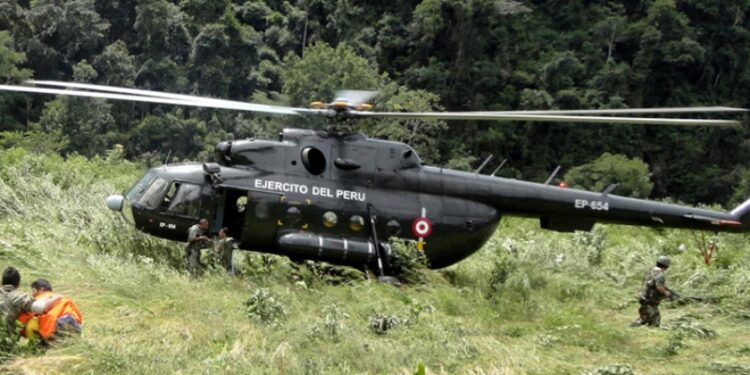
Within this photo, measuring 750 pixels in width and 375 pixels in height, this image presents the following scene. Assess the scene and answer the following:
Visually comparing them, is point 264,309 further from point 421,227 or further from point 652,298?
point 652,298

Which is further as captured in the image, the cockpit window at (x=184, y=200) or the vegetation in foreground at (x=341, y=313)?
the cockpit window at (x=184, y=200)

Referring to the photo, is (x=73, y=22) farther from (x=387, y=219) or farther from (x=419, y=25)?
(x=387, y=219)

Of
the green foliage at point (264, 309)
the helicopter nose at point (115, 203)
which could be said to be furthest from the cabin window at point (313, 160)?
the green foliage at point (264, 309)

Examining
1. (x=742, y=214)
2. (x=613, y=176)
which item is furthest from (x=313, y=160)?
(x=613, y=176)

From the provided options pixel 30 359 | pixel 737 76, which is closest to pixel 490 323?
pixel 30 359

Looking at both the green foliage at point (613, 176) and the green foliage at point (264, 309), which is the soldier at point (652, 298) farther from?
the green foliage at point (613, 176)

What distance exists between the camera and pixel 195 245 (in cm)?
1195

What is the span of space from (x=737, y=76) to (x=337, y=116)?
49647mm

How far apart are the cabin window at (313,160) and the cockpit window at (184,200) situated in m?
1.48

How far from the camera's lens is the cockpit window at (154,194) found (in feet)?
40.3

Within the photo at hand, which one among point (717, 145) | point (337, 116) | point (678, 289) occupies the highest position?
point (337, 116)

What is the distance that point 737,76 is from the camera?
56531mm

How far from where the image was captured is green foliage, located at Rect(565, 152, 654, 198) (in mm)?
45984

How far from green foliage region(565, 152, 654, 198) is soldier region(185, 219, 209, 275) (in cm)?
3595
